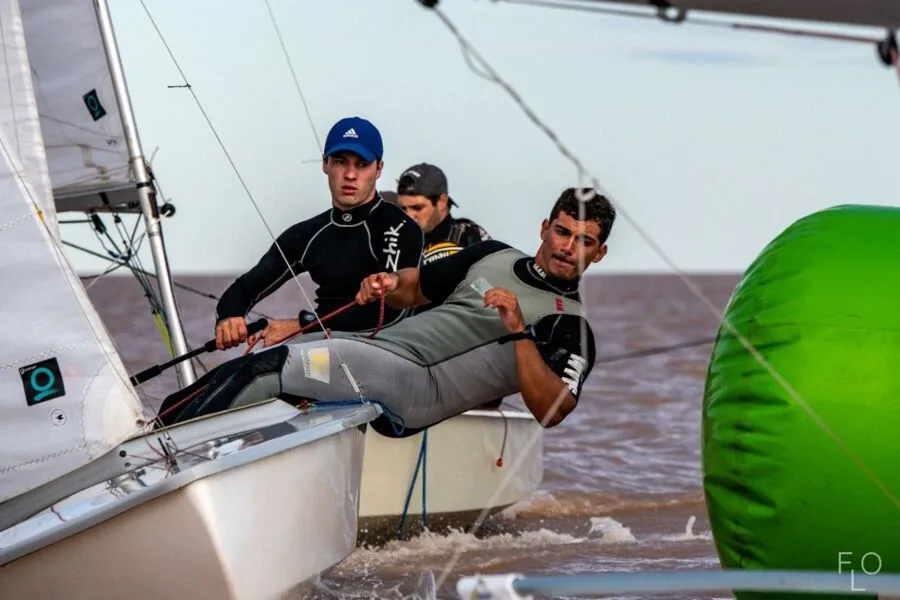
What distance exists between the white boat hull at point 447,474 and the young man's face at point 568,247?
4.56ft

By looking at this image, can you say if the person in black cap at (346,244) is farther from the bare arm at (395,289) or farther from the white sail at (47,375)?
the white sail at (47,375)

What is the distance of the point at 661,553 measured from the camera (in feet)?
19.5

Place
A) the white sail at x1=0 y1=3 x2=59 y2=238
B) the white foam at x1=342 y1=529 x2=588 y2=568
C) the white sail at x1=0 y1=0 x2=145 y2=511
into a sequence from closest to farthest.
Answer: the white sail at x1=0 y1=0 x2=145 y2=511 → the white sail at x1=0 y1=3 x2=59 y2=238 → the white foam at x1=342 y1=529 x2=588 y2=568

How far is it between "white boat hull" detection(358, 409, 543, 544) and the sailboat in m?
1.66

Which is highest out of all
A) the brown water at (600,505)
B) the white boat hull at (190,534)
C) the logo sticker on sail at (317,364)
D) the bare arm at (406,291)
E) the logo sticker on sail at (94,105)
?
the logo sticker on sail at (94,105)

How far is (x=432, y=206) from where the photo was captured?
6559 mm

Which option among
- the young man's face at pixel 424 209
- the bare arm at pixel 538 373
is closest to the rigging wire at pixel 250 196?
the bare arm at pixel 538 373

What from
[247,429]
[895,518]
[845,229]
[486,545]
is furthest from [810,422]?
[486,545]

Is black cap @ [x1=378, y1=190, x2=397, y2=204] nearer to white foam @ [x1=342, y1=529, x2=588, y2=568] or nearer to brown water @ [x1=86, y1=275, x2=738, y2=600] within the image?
brown water @ [x1=86, y1=275, x2=738, y2=600]

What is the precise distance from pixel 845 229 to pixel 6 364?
1933mm

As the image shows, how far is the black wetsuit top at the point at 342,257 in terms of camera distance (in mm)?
4828

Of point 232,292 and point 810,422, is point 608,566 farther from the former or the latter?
point 810,422

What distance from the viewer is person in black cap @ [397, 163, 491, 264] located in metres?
6.53

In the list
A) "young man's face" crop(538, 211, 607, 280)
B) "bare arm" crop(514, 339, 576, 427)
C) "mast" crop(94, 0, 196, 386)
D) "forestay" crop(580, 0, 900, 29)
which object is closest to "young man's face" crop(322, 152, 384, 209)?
"young man's face" crop(538, 211, 607, 280)
